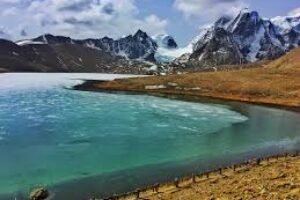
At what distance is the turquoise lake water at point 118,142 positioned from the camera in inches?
1501

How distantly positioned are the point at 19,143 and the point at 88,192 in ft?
65.1

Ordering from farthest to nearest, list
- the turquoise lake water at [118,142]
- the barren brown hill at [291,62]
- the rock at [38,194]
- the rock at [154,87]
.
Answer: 1. the barren brown hill at [291,62]
2. the rock at [154,87]
3. the turquoise lake water at [118,142]
4. the rock at [38,194]

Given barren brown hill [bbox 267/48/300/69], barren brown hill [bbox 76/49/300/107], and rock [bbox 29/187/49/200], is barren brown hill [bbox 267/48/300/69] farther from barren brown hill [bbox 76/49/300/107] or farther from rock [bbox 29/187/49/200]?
rock [bbox 29/187/49/200]

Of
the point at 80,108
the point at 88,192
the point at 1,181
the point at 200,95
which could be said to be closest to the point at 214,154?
the point at 88,192

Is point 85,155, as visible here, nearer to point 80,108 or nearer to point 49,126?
point 49,126

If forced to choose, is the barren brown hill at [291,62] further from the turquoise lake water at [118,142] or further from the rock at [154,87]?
the turquoise lake water at [118,142]

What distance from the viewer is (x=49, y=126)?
63.9 metres

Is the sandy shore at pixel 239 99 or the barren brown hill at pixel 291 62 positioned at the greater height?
the barren brown hill at pixel 291 62

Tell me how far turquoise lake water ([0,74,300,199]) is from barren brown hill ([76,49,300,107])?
27.0 metres

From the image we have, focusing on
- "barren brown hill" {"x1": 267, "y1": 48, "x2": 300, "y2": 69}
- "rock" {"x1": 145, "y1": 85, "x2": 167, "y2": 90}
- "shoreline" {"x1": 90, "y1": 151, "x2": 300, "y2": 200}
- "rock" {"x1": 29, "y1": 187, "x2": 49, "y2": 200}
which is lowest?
"rock" {"x1": 145, "y1": 85, "x2": 167, "y2": 90}

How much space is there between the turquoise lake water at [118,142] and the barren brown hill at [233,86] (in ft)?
88.7

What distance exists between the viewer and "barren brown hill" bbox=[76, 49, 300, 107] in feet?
389

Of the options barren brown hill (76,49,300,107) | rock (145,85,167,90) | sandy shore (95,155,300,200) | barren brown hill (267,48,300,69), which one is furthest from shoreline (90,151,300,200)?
barren brown hill (267,48,300,69)

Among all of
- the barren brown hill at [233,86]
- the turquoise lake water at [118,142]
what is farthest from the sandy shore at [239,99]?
the turquoise lake water at [118,142]
